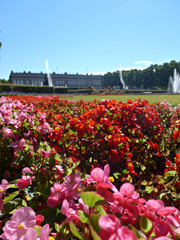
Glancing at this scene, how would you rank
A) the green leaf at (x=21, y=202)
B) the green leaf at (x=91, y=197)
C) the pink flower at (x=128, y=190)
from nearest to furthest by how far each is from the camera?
the green leaf at (x=91, y=197)
the pink flower at (x=128, y=190)
the green leaf at (x=21, y=202)

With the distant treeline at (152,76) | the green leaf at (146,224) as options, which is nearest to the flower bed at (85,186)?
the green leaf at (146,224)

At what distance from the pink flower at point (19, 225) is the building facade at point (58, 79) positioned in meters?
90.6

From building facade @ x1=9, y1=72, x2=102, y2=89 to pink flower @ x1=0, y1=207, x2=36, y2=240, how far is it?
90.6 m

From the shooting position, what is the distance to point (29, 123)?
2.19 meters

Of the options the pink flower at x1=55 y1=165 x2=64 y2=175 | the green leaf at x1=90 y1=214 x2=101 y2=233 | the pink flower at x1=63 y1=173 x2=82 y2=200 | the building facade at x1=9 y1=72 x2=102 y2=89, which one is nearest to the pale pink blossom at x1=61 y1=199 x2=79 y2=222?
the pink flower at x1=63 y1=173 x2=82 y2=200

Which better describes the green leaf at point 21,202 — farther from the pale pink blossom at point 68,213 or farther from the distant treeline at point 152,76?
the distant treeline at point 152,76

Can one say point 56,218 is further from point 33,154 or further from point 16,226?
point 33,154

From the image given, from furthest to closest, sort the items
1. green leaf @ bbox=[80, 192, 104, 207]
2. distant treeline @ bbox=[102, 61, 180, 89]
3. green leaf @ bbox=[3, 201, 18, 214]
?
1. distant treeline @ bbox=[102, 61, 180, 89]
2. green leaf @ bbox=[3, 201, 18, 214]
3. green leaf @ bbox=[80, 192, 104, 207]

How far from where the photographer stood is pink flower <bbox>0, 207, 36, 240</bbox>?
638mm

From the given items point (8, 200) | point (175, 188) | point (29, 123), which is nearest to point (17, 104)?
point (29, 123)

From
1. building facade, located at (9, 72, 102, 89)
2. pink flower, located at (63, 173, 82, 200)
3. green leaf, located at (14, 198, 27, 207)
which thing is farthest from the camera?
building facade, located at (9, 72, 102, 89)

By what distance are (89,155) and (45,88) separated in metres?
25.3

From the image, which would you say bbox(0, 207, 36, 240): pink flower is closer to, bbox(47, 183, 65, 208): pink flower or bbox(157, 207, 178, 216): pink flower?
bbox(47, 183, 65, 208): pink flower

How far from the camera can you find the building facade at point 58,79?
8669 centimetres
